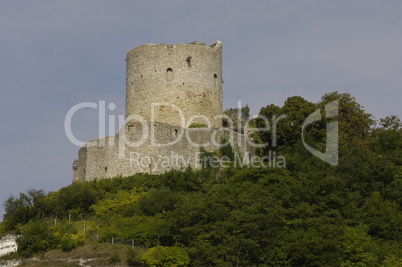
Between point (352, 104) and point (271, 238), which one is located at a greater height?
point (352, 104)

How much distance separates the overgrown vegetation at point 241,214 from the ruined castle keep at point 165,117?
3.62 ft

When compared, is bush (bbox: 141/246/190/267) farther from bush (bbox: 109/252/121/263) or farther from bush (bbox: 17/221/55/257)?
bush (bbox: 17/221/55/257)

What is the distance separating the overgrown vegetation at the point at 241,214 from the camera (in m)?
27.2

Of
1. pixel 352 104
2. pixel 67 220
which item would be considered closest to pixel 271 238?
pixel 67 220

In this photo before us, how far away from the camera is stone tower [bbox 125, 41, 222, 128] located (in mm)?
37781

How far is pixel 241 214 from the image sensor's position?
28.2 metres

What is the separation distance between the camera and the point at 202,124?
3812 centimetres

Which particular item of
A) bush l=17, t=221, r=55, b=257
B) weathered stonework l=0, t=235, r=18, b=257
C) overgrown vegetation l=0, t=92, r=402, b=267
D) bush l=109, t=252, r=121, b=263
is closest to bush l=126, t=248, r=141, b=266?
overgrown vegetation l=0, t=92, r=402, b=267

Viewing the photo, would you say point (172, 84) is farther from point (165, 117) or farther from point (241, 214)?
point (241, 214)

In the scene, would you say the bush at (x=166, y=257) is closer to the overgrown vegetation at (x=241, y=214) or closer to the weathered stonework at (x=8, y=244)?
the overgrown vegetation at (x=241, y=214)

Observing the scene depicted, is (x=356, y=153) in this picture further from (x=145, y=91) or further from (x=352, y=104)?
(x=145, y=91)

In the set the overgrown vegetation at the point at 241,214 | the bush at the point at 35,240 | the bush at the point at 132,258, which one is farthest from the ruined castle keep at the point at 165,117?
the bush at the point at 132,258

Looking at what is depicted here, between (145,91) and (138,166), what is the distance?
536cm

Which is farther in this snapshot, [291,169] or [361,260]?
[291,169]
